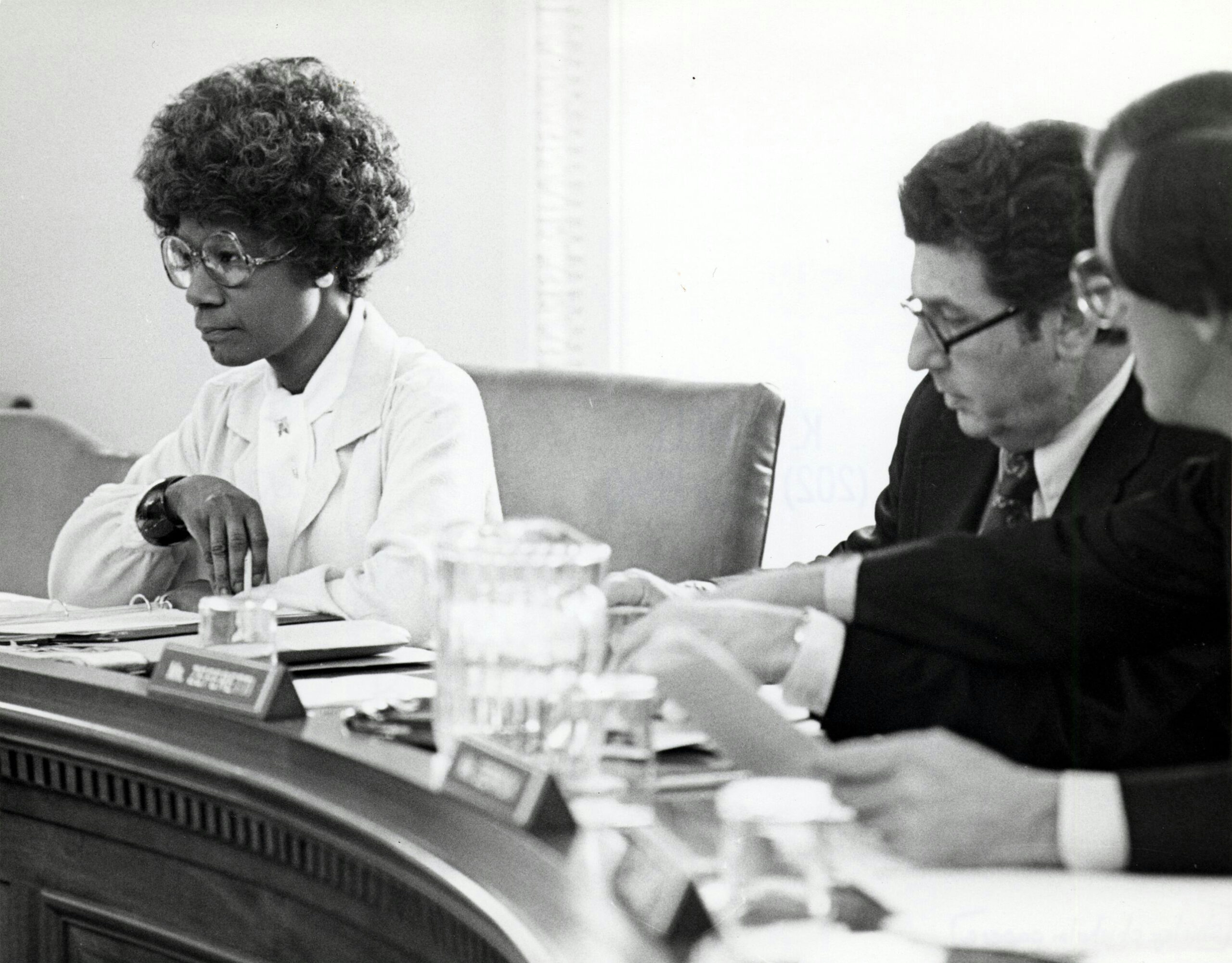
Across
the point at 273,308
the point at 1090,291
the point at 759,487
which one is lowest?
the point at 759,487

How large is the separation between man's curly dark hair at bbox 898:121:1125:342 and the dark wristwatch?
4.45 ft

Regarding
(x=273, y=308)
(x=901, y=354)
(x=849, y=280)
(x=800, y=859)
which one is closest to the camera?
(x=800, y=859)

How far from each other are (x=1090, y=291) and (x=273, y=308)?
4.89 feet

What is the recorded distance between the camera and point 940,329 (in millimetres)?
1501

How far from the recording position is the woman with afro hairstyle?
2.45m

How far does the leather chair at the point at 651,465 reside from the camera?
2418mm

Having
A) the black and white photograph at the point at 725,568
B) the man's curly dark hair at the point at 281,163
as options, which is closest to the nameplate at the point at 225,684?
the black and white photograph at the point at 725,568

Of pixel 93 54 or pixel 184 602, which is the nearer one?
pixel 184 602

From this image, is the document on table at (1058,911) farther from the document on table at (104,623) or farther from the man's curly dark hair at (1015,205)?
the document on table at (104,623)

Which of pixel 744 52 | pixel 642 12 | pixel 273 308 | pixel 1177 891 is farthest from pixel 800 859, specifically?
pixel 642 12

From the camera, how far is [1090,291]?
1.32 meters

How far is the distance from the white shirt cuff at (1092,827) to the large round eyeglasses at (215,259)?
67.0 inches

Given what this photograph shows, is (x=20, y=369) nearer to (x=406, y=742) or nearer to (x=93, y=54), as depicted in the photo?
(x=93, y=54)

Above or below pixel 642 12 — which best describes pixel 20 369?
below
